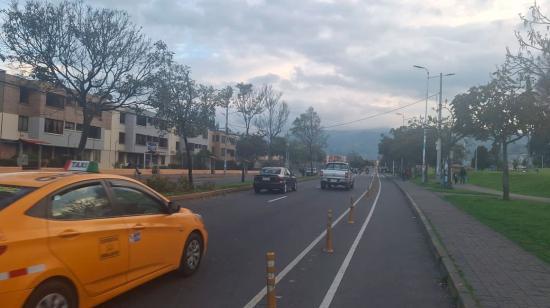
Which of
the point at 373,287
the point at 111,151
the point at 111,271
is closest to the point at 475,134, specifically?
the point at 373,287

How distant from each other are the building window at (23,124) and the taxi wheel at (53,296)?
5005 centimetres

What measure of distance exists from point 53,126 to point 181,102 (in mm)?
33776

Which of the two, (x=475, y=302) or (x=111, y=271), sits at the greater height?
(x=111, y=271)

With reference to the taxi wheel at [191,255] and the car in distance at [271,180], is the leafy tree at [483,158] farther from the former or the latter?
the taxi wheel at [191,255]

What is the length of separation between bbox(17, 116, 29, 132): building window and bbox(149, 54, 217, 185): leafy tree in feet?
97.9

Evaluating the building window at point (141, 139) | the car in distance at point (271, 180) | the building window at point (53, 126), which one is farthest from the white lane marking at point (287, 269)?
the building window at point (141, 139)

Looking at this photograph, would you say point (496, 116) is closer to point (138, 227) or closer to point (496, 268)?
point (496, 268)

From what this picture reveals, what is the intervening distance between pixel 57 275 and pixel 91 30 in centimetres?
1734

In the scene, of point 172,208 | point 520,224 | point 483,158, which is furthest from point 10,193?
point 483,158

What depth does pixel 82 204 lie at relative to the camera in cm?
573

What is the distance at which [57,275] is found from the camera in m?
4.99

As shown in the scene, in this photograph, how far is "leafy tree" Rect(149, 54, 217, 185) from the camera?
2378cm

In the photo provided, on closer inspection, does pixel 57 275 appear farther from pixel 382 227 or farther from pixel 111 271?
pixel 382 227

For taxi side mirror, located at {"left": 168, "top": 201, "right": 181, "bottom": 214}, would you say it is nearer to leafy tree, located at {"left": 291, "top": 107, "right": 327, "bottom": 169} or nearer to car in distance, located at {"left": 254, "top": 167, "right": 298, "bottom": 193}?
car in distance, located at {"left": 254, "top": 167, "right": 298, "bottom": 193}
